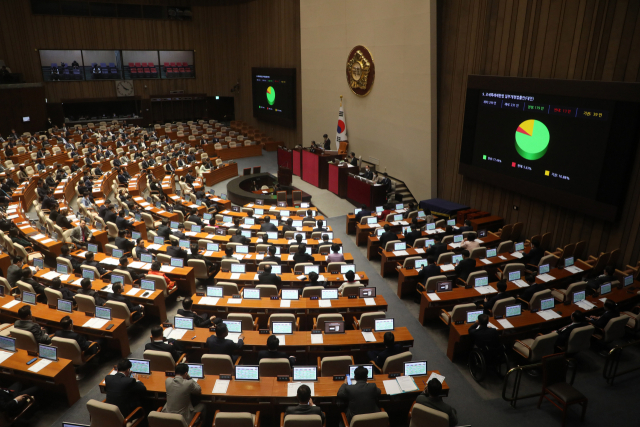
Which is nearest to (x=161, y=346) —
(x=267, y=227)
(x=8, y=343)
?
(x=8, y=343)

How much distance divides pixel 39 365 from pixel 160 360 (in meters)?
1.83

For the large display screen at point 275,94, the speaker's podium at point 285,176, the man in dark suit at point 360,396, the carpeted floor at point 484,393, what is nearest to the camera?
the man in dark suit at point 360,396

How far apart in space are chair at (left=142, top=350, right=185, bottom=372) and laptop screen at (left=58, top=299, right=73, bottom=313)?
2594mm

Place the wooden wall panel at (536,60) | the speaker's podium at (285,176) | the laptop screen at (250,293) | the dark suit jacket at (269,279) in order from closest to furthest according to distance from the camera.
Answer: the laptop screen at (250,293) < the dark suit jacket at (269,279) < the wooden wall panel at (536,60) < the speaker's podium at (285,176)

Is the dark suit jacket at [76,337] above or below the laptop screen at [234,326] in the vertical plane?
below

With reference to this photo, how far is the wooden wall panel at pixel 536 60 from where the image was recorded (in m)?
9.52

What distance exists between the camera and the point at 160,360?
20.0 feet

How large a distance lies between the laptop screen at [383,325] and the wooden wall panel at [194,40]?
18283 mm

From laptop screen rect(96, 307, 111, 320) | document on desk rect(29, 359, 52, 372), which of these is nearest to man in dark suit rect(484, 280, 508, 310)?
laptop screen rect(96, 307, 111, 320)

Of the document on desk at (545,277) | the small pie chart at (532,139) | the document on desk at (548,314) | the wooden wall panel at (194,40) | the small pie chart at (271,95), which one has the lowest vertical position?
the document on desk at (548,314)

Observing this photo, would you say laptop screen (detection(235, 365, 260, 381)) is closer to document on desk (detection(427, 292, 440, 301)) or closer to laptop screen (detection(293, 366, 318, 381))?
laptop screen (detection(293, 366, 318, 381))

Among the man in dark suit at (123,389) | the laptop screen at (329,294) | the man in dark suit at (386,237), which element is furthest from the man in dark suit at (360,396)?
the man in dark suit at (386,237)

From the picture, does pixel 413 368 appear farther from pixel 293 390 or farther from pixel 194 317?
pixel 194 317

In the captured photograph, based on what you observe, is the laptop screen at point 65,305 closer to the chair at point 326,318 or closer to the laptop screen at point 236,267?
the laptop screen at point 236,267
